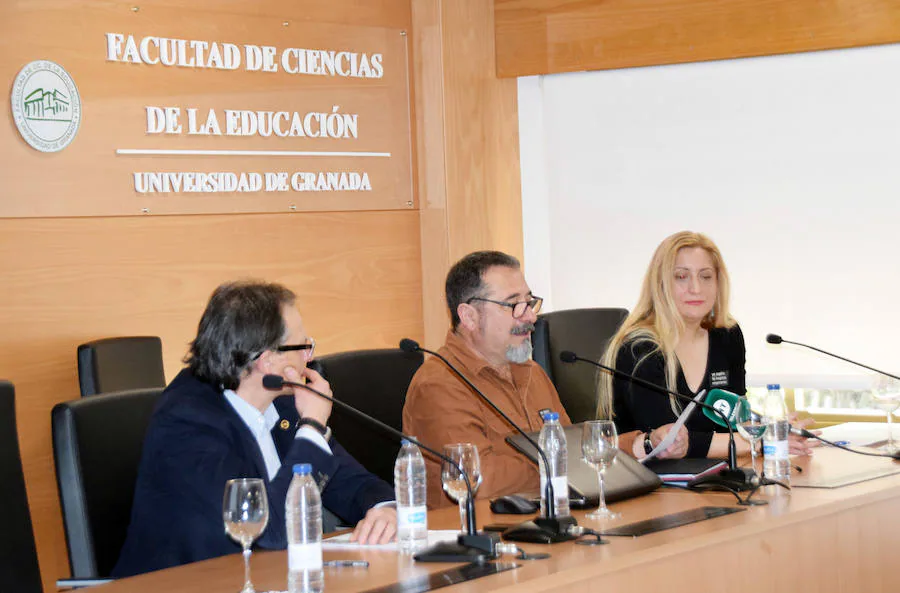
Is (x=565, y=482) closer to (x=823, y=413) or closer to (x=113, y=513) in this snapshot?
(x=113, y=513)

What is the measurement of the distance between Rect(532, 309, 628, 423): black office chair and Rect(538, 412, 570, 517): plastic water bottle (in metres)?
1.73

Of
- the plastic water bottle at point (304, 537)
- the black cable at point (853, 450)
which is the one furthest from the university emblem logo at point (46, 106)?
the black cable at point (853, 450)

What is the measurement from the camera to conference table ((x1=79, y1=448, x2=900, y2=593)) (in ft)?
6.98

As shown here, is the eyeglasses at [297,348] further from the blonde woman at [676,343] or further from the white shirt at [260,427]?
the blonde woman at [676,343]

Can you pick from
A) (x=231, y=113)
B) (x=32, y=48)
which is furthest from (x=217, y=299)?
(x=231, y=113)

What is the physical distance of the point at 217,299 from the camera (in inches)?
109

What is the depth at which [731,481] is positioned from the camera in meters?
2.84

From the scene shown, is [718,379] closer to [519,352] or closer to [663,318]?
[663,318]

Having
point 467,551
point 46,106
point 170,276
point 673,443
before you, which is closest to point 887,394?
Result: point 673,443

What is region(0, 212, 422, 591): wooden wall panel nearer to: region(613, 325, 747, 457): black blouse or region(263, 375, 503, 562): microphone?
region(613, 325, 747, 457): black blouse

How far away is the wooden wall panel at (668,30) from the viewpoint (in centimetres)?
480

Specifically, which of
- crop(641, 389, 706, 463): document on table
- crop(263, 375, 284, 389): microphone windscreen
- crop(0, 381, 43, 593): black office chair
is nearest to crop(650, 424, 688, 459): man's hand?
crop(641, 389, 706, 463): document on table

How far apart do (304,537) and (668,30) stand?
3.68m

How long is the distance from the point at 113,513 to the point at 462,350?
42.9 inches
